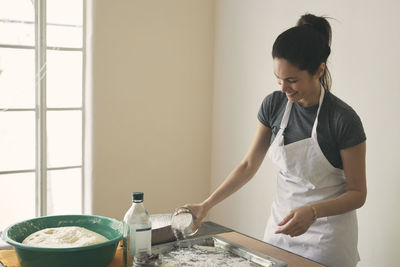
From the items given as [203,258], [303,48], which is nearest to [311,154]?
[303,48]

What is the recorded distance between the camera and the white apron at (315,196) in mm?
1823

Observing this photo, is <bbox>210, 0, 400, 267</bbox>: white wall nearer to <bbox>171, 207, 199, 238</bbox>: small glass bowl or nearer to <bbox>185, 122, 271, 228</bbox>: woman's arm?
<bbox>185, 122, 271, 228</bbox>: woman's arm

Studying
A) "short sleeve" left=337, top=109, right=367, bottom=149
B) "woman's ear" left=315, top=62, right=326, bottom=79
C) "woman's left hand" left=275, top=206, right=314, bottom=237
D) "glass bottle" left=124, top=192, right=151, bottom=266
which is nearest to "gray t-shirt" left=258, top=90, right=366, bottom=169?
"short sleeve" left=337, top=109, right=367, bottom=149

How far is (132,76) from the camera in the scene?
3256mm

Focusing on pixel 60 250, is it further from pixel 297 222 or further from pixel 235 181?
pixel 235 181

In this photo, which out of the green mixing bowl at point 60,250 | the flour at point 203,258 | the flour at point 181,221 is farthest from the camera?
the flour at point 181,221

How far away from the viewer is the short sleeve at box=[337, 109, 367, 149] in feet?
5.64

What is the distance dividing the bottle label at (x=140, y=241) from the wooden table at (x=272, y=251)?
38cm

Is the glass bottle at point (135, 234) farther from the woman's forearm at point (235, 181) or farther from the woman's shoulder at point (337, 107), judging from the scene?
the woman's shoulder at point (337, 107)

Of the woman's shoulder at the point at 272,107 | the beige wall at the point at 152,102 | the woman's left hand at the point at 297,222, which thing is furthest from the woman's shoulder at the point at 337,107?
the beige wall at the point at 152,102

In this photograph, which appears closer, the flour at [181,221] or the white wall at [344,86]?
the flour at [181,221]

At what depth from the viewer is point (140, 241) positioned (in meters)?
1.44

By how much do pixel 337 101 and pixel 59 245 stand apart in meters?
1.11

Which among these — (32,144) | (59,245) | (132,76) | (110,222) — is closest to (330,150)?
(110,222)
